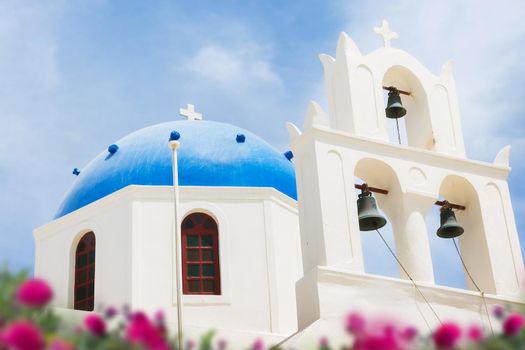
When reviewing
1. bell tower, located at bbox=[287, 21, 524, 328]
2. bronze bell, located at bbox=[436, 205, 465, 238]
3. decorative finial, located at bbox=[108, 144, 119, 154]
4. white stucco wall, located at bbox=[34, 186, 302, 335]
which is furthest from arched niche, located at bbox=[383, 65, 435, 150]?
decorative finial, located at bbox=[108, 144, 119, 154]

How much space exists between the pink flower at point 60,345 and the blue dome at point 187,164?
992 centimetres

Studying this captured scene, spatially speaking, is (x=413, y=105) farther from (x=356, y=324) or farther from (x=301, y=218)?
(x=356, y=324)

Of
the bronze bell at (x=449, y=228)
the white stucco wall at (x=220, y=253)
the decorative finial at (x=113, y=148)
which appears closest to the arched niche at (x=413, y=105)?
the bronze bell at (x=449, y=228)

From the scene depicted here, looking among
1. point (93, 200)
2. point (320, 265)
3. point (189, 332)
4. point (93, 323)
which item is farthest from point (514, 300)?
point (93, 323)

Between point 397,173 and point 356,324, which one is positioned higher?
point 397,173

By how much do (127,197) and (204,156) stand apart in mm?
1366

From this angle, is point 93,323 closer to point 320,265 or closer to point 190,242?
point 320,265

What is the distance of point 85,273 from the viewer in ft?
41.4

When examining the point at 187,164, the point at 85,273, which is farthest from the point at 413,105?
the point at 85,273

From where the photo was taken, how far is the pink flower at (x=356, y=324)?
293 centimetres

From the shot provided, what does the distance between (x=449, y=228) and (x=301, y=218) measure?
1.74 metres

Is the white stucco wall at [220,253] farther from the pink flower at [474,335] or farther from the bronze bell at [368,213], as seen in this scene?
the pink flower at [474,335]

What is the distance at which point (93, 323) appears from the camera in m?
2.90

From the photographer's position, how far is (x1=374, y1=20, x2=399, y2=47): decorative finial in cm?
1128
